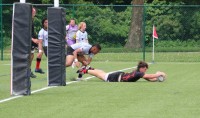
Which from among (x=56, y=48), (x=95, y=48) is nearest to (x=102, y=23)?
(x=95, y=48)

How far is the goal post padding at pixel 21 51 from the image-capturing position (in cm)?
1488

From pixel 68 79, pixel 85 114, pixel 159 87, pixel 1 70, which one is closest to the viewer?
pixel 85 114

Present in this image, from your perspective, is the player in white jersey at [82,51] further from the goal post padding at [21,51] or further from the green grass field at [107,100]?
the goal post padding at [21,51]

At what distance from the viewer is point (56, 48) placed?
17.8 meters

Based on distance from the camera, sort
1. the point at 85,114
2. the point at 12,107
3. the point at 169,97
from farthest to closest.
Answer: the point at 169,97 → the point at 12,107 → the point at 85,114

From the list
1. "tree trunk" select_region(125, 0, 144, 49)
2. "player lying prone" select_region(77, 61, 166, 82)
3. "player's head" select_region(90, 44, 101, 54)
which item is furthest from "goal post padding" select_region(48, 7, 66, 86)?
"tree trunk" select_region(125, 0, 144, 49)

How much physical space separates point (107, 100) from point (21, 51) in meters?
2.21

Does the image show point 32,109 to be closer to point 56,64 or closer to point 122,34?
point 56,64

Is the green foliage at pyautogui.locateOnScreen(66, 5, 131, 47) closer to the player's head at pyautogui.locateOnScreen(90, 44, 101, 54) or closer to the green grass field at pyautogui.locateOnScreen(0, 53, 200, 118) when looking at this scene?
the player's head at pyautogui.locateOnScreen(90, 44, 101, 54)

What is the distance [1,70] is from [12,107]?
11.9 m

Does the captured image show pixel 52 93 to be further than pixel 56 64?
No

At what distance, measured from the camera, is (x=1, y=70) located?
80.4 ft

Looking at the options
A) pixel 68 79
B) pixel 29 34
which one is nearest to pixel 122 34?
pixel 68 79

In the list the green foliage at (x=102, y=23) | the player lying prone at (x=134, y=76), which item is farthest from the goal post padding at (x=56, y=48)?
the green foliage at (x=102, y=23)
